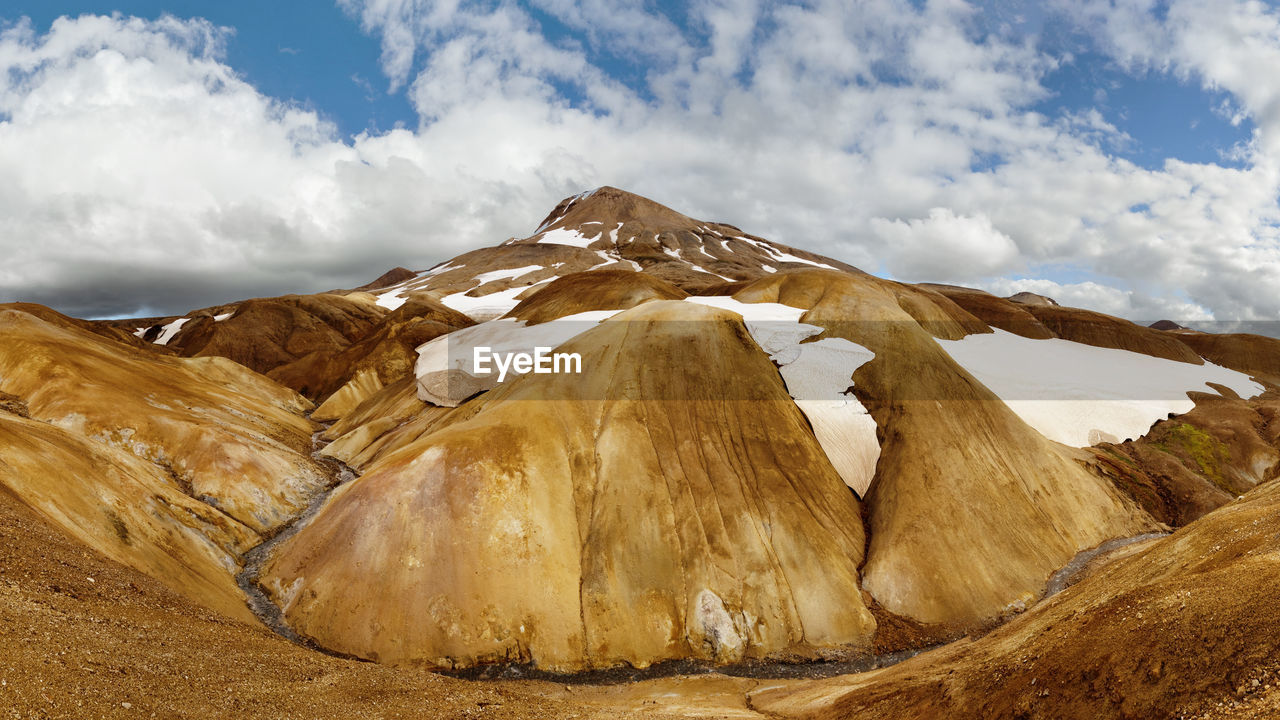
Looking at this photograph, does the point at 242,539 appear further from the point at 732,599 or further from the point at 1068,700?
the point at 1068,700

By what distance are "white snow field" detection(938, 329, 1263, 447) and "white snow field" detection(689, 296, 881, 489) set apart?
16.9 meters

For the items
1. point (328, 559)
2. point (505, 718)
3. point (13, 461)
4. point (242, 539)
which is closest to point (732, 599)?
point (505, 718)

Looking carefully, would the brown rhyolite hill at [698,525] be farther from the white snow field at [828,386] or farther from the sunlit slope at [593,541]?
the white snow field at [828,386]

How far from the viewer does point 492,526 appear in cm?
2255

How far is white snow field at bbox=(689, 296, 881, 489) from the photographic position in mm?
28812

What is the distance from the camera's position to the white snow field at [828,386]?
2881 cm

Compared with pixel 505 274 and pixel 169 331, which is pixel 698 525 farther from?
pixel 169 331

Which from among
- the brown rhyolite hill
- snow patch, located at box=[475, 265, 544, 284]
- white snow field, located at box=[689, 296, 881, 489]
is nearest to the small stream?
the brown rhyolite hill

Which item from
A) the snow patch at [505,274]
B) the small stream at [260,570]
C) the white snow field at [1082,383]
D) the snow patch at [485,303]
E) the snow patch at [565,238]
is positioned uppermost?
the snow patch at [565,238]

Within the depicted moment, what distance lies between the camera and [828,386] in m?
31.5

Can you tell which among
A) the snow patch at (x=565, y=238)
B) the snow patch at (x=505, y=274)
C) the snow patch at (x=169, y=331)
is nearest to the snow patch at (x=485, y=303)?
the snow patch at (x=505, y=274)

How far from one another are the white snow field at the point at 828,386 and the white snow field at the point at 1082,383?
1690 cm

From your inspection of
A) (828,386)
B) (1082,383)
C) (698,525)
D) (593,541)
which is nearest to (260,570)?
(593,541)

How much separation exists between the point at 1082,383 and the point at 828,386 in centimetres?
2856
